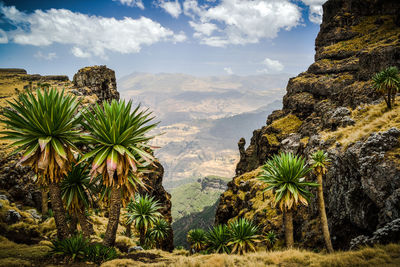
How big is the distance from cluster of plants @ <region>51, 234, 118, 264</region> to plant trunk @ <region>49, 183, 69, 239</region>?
46 centimetres

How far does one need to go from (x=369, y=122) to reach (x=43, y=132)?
28978 mm

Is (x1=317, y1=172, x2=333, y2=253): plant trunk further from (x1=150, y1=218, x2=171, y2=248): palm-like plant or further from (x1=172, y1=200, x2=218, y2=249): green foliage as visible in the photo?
(x1=172, y1=200, x2=218, y2=249): green foliage

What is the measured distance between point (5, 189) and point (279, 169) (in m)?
29.9

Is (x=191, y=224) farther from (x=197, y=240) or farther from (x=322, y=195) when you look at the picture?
(x=322, y=195)

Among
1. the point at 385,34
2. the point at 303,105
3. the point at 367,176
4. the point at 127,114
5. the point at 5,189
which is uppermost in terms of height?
the point at 385,34

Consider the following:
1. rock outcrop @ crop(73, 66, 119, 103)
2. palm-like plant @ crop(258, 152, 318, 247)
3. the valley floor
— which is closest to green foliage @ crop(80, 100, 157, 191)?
the valley floor

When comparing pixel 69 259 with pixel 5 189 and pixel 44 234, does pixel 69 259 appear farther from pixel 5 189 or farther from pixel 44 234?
pixel 5 189

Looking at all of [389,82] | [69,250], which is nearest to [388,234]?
[389,82]

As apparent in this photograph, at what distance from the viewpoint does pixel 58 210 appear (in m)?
13.2

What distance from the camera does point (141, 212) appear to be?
23406 millimetres

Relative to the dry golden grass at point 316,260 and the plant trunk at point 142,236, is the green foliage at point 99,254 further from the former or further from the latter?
the plant trunk at point 142,236

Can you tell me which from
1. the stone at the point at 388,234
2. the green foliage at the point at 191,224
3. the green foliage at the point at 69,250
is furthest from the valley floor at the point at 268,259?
the green foliage at the point at 191,224

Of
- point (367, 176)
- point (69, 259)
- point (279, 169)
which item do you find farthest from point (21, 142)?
point (367, 176)

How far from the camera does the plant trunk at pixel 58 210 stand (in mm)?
13000
